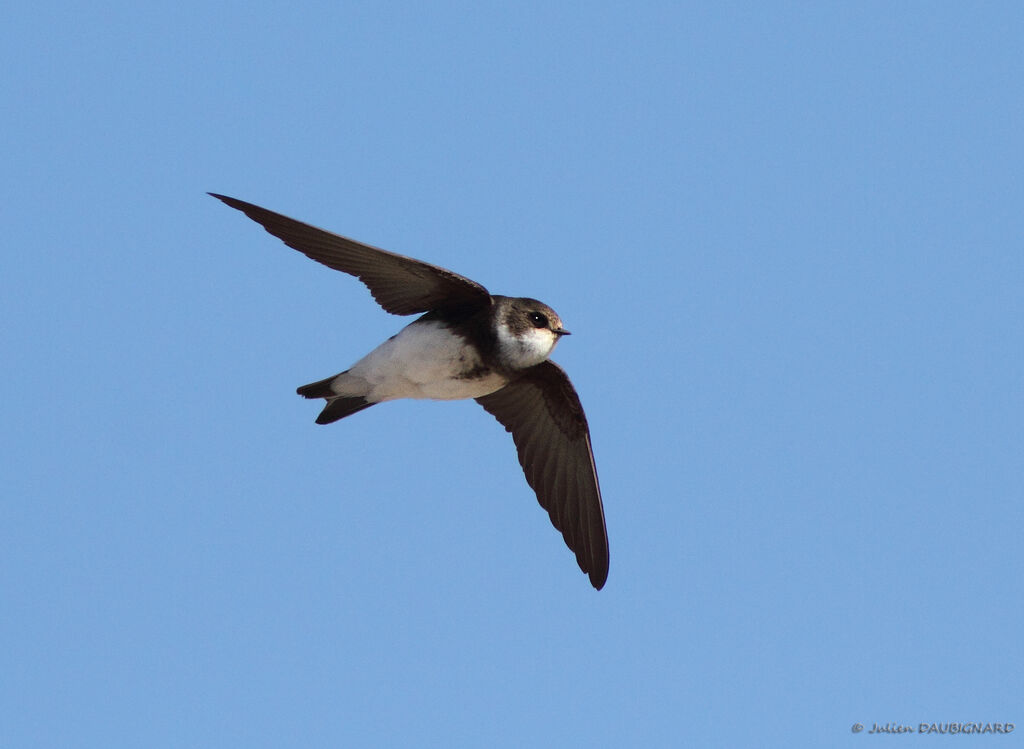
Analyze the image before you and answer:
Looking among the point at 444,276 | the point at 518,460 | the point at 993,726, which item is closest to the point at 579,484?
the point at 518,460

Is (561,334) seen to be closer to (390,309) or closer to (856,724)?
(390,309)

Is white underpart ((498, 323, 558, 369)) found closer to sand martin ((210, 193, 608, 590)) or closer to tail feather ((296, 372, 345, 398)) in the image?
sand martin ((210, 193, 608, 590))

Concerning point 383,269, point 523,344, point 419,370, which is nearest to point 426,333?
point 419,370

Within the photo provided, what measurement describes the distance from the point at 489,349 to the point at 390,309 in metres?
0.66

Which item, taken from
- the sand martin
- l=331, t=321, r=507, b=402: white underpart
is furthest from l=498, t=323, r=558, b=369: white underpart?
l=331, t=321, r=507, b=402: white underpart

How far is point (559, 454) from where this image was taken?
368 inches

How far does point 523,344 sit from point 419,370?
0.61 meters


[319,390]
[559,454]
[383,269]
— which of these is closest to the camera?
[383,269]

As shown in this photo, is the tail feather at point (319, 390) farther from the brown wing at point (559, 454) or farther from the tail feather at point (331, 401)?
the brown wing at point (559, 454)

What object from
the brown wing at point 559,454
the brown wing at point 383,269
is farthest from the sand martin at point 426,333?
the brown wing at point 559,454

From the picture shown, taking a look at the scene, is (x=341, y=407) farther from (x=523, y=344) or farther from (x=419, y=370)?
(x=523, y=344)

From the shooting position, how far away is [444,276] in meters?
7.94

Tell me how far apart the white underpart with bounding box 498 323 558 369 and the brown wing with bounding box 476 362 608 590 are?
3.06ft

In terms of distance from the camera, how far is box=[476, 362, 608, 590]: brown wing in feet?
30.1
